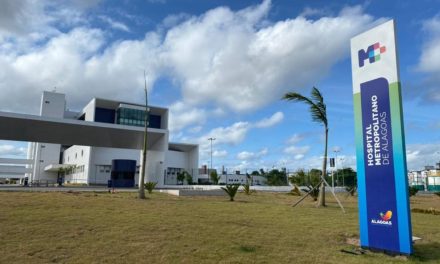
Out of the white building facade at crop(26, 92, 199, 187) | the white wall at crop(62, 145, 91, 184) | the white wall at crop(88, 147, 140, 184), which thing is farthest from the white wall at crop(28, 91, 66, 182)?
the white wall at crop(88, 147, 140, 184)

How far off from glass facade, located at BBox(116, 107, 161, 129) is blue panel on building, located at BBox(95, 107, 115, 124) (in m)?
2.28

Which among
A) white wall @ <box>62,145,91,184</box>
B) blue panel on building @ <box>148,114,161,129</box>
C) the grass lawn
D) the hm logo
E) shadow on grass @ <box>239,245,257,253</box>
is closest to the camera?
the grass lawn

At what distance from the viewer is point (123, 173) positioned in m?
43.0

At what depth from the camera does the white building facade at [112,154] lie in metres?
45.0

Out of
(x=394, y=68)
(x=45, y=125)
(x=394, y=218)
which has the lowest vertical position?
(x=394, y=218)

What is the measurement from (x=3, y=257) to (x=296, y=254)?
4797mm

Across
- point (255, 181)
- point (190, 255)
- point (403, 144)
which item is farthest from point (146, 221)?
point (255, 181)

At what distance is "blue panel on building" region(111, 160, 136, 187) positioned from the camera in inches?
1678

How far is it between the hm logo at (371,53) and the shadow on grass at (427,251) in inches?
152

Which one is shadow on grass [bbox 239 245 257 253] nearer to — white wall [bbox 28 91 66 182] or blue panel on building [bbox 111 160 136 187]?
blue panel on building [bbox 111 160 136 187]

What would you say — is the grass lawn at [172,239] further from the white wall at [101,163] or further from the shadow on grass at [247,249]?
the white wall at [101,163]

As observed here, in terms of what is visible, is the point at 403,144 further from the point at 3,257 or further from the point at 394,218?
the point at 3,257

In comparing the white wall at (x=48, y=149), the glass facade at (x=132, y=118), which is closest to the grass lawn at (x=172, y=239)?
the glass facade at (x=132, y=118)

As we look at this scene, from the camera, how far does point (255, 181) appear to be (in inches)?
2803
